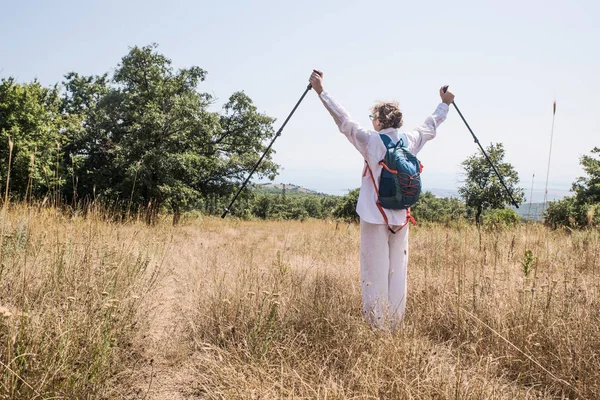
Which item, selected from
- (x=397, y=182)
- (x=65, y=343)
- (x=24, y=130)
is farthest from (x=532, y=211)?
(x=24, y=130)

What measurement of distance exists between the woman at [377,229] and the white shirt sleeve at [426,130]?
9.0 inches

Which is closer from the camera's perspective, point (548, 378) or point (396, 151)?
point (548, 378)

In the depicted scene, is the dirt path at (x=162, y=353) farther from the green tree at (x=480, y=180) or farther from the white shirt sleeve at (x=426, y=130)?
the green tree at (x=480, y=180)

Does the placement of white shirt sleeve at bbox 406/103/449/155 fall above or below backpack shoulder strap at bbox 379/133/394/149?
above

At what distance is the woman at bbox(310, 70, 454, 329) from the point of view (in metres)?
2.90

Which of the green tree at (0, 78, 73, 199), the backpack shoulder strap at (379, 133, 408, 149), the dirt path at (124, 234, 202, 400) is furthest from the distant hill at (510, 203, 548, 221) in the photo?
the green tree at (0, 78, 73, 199)

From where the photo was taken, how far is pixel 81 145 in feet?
59.6

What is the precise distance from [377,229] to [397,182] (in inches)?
16.9

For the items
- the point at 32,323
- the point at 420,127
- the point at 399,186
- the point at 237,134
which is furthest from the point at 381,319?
the point at 237,134

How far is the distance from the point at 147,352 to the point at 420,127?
3092 millimetres

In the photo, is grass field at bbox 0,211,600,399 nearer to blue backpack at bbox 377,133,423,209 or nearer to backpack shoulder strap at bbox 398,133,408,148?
blue backpack at bbox 377,133,423,209

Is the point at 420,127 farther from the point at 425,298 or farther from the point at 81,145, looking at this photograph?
the point at 81,145

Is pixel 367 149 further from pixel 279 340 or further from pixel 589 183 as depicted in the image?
pixel 589 183

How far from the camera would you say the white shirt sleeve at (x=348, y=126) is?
2969 millimetres
